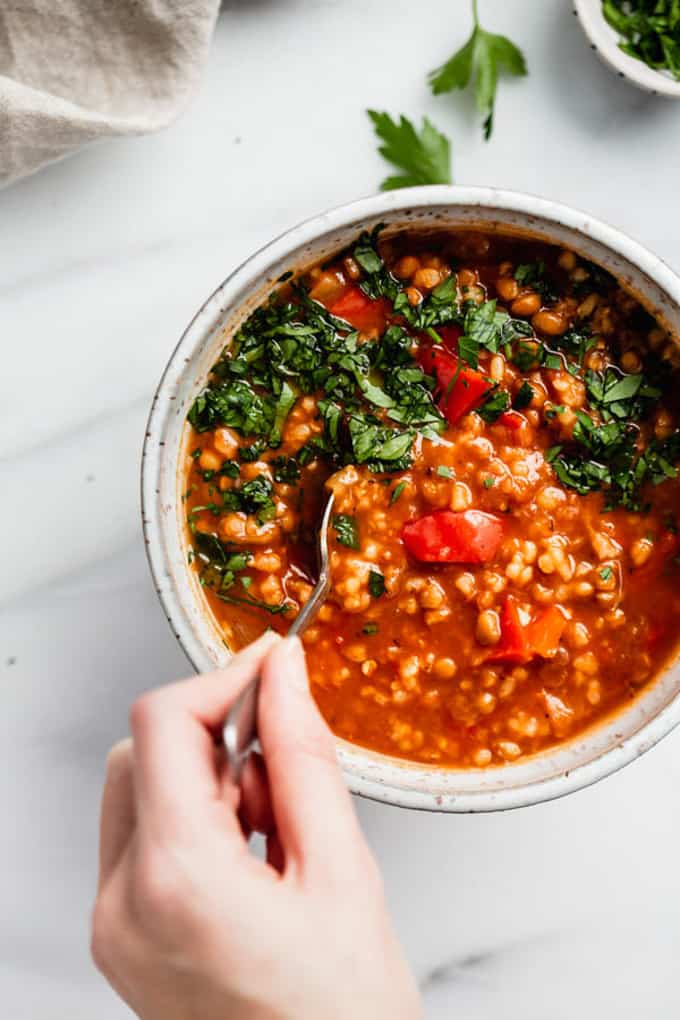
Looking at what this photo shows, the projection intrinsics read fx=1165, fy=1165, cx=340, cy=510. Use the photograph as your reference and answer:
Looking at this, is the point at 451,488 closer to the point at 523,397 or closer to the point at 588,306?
the point at 523,397

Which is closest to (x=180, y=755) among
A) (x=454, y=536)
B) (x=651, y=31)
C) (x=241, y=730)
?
(x=241, y=730)

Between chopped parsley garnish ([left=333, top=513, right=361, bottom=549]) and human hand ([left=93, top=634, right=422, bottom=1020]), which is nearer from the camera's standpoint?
human hand ([left=93, top=634, right=422, bottom=1020])

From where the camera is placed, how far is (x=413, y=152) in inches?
121

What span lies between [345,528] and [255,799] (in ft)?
2.59

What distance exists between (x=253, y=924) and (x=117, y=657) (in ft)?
4.41

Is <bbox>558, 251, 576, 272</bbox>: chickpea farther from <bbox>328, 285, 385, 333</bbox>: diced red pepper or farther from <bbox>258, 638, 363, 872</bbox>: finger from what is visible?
<bbox>258, 638, 363, 872</bbox>: finger

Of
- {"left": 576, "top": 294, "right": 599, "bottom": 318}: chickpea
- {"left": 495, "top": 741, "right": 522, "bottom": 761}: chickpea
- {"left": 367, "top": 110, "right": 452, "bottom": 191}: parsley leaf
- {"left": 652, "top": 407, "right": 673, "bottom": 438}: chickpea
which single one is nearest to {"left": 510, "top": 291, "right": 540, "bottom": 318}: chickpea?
{"left": 576, "top": 294, "right": 599, "bottom": 318}: chickpea

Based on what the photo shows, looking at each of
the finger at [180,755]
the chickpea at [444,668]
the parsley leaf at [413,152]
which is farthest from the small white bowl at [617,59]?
the finger at [180,755]

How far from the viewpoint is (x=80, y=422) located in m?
3.14

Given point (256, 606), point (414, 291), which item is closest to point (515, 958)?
point (256, 606)

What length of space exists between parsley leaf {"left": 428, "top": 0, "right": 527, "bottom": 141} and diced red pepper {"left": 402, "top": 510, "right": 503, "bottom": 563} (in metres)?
1.09

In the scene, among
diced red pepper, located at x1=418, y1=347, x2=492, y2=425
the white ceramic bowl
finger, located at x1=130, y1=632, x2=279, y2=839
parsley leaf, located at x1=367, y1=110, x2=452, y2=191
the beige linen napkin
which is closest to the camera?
finger, located at x1=130, y1=632, x2=279, y2=839

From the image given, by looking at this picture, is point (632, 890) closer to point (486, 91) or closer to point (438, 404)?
point (438, 404)

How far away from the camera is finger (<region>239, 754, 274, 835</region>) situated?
84.5 inches
